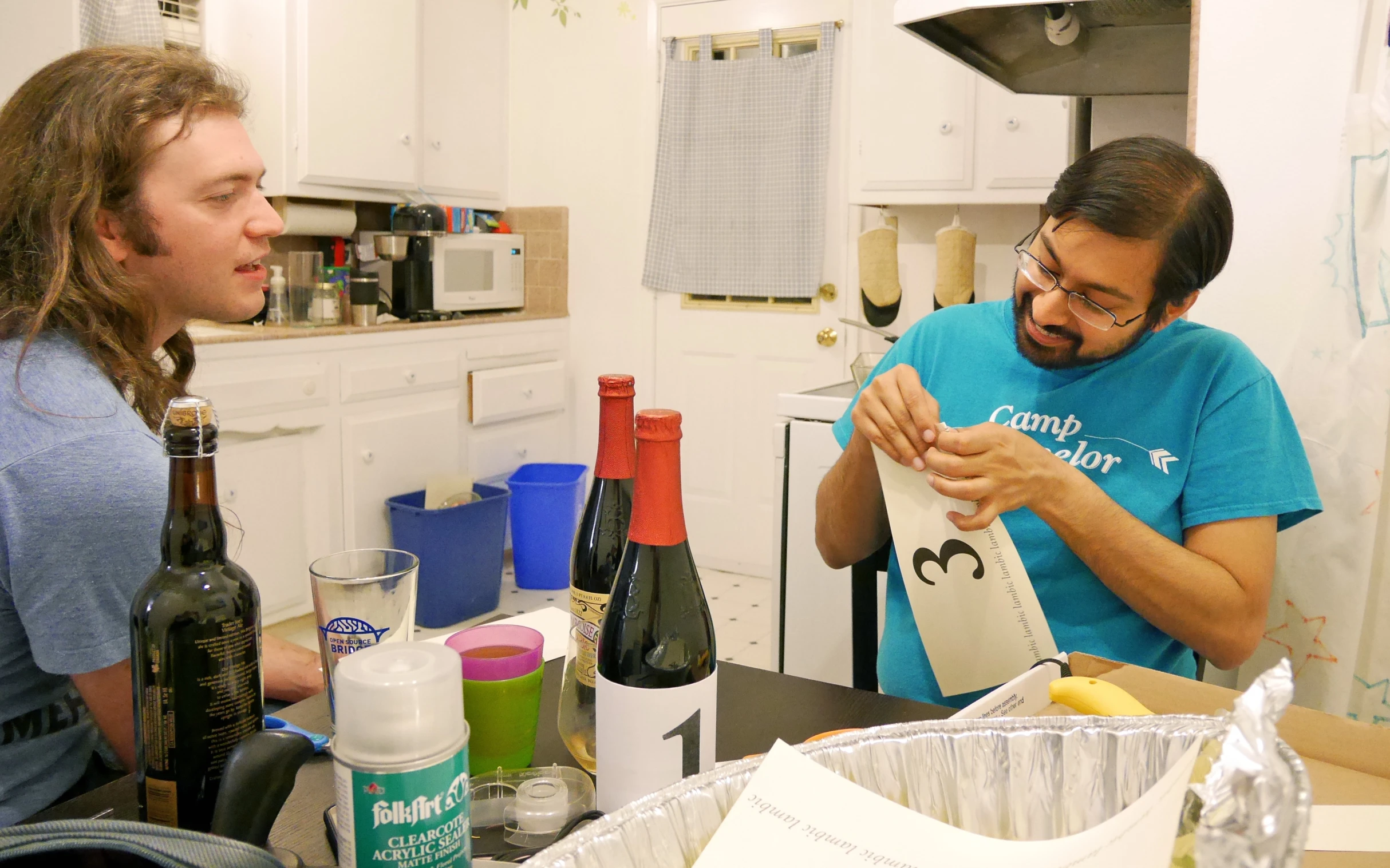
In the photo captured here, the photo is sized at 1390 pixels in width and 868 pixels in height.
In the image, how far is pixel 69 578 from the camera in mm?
810

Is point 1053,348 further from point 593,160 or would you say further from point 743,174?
point 593,160

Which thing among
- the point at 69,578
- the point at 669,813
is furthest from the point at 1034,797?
the point at 69,578

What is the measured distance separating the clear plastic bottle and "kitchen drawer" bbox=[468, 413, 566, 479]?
30.4 inches

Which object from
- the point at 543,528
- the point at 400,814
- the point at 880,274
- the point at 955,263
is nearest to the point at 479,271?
the point at 543,528

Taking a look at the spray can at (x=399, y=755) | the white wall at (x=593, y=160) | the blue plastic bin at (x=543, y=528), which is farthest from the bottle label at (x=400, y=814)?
the white wall at (x=593, y=160)

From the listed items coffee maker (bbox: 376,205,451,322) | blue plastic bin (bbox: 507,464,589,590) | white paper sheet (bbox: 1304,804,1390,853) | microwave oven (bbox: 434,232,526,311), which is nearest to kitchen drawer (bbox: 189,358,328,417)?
coffee maker (bbox: 376,205,451,322)

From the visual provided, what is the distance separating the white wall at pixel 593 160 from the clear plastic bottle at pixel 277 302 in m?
1.19

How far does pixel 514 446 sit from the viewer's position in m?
4.06

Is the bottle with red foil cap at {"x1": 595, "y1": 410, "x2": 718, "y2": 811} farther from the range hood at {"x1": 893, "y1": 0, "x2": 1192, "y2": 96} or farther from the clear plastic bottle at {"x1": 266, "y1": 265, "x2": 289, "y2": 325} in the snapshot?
the clear plastic bottle at {"x1": 266, "y1": 265, "x2": 289, "y2": 325}

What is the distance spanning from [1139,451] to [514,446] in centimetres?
304

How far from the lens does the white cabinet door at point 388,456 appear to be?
11.1ft

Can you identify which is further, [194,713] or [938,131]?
[938,131]

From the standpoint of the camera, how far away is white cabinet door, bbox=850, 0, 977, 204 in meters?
3.17

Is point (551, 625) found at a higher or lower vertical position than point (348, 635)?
lower
